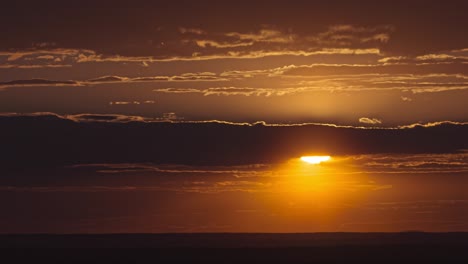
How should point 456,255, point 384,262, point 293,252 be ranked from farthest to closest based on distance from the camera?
point 293,252 < point 456,255 < point 384,262

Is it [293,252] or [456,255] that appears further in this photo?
[293,252]

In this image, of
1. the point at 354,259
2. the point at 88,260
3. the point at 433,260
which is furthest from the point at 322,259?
the point at 88,260

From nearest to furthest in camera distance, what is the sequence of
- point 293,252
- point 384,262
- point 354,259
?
point 384,262
point 354,259
point 293,252

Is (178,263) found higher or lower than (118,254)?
lower

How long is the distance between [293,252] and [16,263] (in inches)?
1119

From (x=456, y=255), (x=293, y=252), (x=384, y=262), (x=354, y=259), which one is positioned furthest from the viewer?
(x=293, y=252)

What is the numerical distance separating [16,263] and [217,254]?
20782 mm

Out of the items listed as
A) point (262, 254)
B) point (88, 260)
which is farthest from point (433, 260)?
point (88, 260)

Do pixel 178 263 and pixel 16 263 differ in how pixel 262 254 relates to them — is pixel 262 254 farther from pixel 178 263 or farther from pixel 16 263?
pixel 16 263

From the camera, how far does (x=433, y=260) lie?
286ft

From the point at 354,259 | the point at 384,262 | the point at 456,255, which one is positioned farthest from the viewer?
the point at 456,255

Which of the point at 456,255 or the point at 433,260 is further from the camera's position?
the point at 456,255

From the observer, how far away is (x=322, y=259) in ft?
297

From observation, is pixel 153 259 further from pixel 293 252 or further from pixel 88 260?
pixel 293 252
